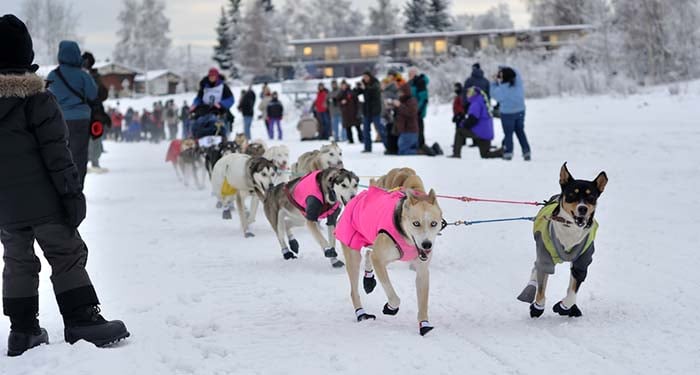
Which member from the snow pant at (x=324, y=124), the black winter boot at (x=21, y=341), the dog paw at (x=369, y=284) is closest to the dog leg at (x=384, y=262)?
the dog paw at (x=369, y=284)

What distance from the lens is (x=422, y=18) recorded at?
71.8m

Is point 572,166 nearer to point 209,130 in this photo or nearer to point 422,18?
point 209,130

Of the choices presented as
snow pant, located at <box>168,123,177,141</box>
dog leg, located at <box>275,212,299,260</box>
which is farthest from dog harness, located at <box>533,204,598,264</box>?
snow pant, located at <box>168,123,177,141</box>

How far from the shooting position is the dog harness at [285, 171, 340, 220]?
6254 millimetres

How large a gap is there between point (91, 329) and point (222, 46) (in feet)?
251

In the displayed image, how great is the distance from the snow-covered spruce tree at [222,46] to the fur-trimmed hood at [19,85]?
73615mm

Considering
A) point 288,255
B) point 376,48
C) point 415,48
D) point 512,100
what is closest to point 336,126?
point 512,100

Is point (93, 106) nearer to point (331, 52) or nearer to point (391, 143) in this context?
point (391, 143)

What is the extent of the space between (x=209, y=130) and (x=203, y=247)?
437cm

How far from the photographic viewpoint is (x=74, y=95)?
7.55 m

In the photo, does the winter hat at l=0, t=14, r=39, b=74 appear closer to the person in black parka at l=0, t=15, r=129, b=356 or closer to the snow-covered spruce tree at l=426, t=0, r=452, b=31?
the person in black parka at l=0, t=15, r=129, b=356

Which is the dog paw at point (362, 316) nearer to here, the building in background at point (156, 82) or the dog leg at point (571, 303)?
the dog leg at point (571, 303)

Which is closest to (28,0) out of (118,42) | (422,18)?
(118,42)

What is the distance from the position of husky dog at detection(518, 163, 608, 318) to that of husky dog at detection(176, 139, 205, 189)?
27.0 ft
